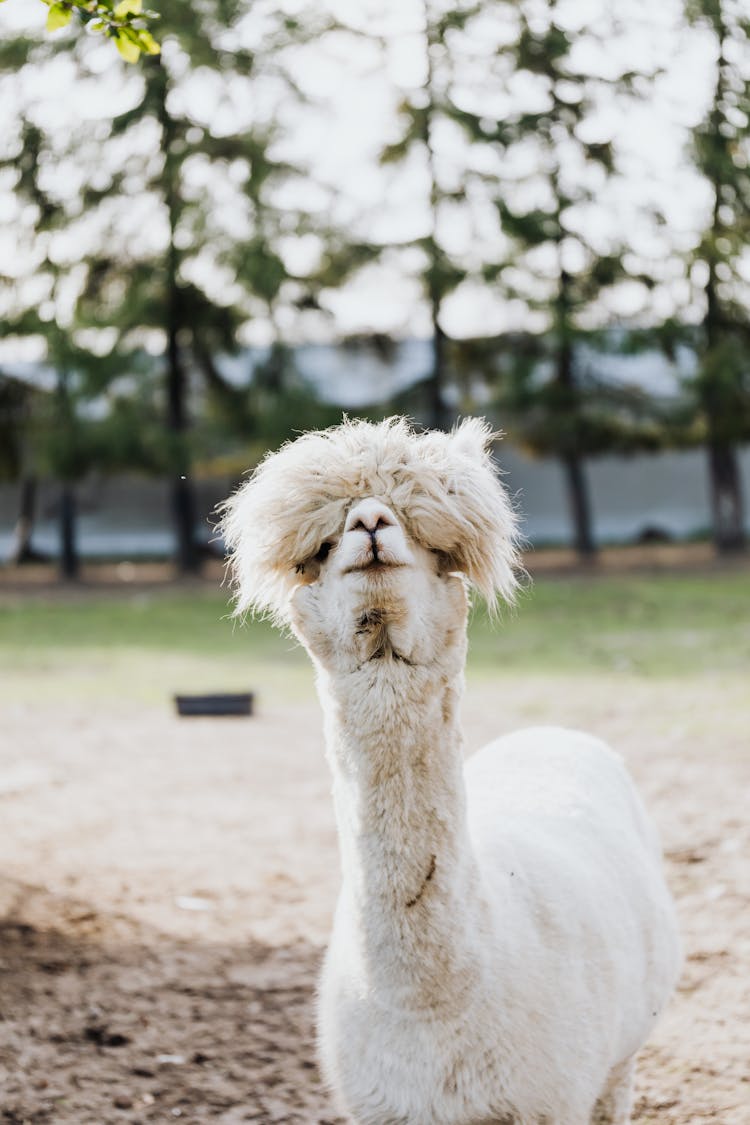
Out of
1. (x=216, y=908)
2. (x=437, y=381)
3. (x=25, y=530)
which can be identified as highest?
(x=437, y=381)

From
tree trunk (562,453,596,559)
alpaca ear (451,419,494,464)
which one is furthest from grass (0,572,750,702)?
alpaca ear (451,419,494,464)

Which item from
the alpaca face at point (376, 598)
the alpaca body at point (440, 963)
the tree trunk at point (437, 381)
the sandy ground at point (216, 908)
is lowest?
the sandy ground at point (216, 908)

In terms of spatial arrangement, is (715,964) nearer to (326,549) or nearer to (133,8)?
(326,549)

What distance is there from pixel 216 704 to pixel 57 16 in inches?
271

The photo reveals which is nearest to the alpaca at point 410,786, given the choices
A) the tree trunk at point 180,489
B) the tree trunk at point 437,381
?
the tree trunk at point 180,489

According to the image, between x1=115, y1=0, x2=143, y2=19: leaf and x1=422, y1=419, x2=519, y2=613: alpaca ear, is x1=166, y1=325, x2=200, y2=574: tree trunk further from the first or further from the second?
x1=422, y1=419, x2=519, y2=613: alpaca ear

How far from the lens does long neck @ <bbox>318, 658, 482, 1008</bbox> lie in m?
2.50

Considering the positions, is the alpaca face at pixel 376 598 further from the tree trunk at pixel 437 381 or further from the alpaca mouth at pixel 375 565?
the tree trunk at pixel 437 381

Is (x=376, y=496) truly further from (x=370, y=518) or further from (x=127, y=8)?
(x=127, y=8)

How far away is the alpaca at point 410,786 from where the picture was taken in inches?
98.3

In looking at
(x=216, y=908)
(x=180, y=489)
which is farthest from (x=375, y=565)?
(x=180, y=489)

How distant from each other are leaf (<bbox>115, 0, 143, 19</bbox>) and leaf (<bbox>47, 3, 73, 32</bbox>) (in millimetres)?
156

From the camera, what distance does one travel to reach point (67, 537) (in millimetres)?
24188

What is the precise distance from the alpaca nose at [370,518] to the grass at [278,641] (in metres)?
5.99
